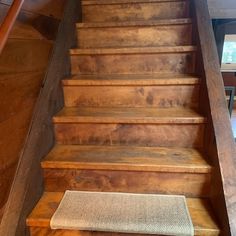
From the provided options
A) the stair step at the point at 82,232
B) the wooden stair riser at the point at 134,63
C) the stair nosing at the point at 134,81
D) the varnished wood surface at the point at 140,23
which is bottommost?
the stair step at the point at 82,232

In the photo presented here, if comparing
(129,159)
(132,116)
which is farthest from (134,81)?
(129,159)

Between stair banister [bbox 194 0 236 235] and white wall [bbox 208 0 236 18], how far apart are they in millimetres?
765

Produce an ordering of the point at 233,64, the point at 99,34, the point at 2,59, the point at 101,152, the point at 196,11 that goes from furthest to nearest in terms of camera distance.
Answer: the point at 233,64
the point at 99,34
the point at 196,11
the point at 101,152
the point at 2,59

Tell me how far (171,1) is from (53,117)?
1340mm

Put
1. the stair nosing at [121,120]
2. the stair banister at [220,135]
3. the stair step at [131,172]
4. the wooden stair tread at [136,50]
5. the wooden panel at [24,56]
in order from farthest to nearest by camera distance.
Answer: the wooden stair tread at [136,50]
the stair nosing at [121,120]
the stair step at [131,172]
the wooden panel at [24,56]
the stair banister at [220,135]

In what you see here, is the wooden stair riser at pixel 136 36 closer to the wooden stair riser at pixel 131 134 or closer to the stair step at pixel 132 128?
the stair step at pixel 132 128

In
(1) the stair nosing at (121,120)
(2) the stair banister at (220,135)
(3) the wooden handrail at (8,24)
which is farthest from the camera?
(1) the stair nosing at (121,120)

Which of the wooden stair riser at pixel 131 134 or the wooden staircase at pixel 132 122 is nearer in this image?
the wooden staircase at pixel 132 122

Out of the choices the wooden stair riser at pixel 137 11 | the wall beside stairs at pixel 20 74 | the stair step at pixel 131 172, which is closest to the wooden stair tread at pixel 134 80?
the wall beside stairs at pixel 20 74

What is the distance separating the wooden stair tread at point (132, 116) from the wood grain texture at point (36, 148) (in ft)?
0.33

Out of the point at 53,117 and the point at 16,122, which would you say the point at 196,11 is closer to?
the point at 53,117

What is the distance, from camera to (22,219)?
3.57 feet

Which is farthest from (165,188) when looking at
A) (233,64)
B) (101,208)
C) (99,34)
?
(233,64)

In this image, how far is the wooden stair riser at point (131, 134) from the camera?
4.49 feet
